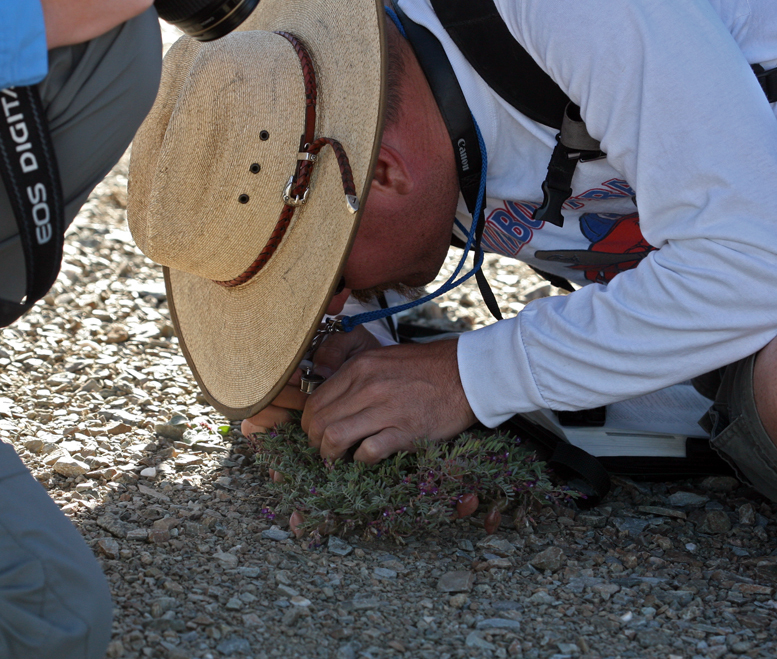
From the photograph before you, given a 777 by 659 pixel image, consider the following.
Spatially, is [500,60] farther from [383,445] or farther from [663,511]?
[663,511]

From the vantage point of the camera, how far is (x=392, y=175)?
2.12 meters

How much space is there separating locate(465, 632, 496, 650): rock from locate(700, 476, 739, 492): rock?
989 millimetres

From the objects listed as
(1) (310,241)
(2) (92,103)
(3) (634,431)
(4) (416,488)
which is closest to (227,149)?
(1) (310,241)

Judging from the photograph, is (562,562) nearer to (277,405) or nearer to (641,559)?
(641,559)

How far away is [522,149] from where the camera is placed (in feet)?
7.16

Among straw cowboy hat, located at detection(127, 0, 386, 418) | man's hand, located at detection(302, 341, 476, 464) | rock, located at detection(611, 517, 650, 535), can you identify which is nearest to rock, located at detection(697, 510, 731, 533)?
rock, located at detection(611, 517, 650, 535)

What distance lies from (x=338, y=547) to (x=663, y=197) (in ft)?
3.47

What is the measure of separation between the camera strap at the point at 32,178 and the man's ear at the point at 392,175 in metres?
0.88

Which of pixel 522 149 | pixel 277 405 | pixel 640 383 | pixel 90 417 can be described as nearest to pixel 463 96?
pixel 522 149

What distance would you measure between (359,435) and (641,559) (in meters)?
0.72

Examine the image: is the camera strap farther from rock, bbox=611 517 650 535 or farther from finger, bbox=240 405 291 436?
rock, bbox=611 517 650 535

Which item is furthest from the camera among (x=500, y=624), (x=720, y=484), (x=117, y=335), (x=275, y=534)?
(x=117, y=335)

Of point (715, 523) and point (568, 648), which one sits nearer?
point (568, 648)

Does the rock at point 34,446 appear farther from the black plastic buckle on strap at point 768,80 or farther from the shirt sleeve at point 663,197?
the black plastic buckle on strap at point 768,80
